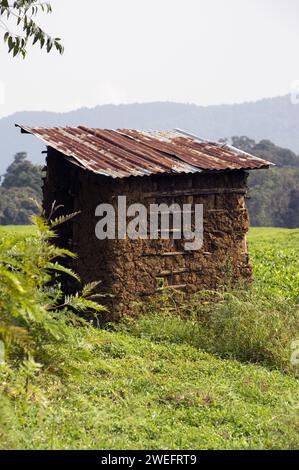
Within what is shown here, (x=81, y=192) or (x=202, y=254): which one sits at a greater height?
(x=81, y=192)

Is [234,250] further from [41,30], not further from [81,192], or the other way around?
[41,30]

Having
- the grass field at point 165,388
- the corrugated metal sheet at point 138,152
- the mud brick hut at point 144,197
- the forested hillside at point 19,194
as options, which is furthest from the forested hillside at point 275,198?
the grass field at point 165,388

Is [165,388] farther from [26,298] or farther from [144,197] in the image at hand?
[144,197]

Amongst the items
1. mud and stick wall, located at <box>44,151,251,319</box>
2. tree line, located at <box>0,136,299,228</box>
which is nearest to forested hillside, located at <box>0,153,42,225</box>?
tree line, located at <box>0,136,299,228</box>

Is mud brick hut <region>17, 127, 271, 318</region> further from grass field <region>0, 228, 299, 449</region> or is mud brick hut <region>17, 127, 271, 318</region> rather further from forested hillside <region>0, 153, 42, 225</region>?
forested hillside <region>0, 153, 42, 225</region>

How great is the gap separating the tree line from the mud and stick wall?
33.2 meters

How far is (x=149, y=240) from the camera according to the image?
12.0 meters

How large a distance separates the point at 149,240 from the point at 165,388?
3456 millimetres

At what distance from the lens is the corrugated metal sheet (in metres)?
11.9

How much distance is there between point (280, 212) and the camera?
174 feet

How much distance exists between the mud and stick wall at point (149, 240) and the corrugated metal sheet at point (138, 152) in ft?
0.67

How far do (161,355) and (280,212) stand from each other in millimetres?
43405
